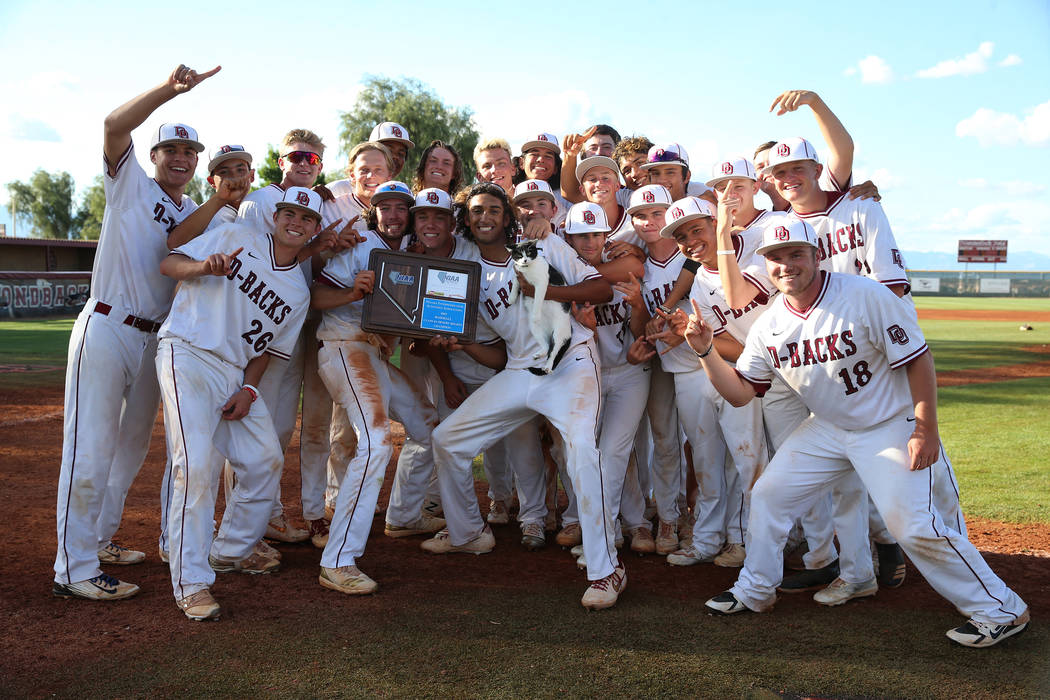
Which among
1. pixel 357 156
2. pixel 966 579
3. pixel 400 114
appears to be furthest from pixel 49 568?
pixel 400 114

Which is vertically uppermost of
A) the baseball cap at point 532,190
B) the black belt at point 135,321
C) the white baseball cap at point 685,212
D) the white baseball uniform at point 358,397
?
the baseball cap at point 532,190

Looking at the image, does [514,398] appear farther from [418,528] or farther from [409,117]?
[409,117]

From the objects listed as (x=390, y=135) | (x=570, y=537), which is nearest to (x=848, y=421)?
(x=570, y=537)

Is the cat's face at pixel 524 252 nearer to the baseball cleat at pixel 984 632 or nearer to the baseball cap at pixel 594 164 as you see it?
the baseball cap at pixel 594 164

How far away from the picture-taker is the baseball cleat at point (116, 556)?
5266 mm

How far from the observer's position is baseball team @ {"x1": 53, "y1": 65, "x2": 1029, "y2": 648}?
4.39 metres

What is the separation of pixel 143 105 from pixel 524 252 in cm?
231

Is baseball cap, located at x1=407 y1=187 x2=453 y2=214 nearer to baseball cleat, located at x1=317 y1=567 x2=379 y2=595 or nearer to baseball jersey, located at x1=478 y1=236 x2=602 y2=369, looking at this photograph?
baseball jersey, located at x1=478 y1=236 x2=602 y2=369

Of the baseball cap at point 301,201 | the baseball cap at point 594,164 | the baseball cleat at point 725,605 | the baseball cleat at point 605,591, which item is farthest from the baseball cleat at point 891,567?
the baseball cap at point 301,201

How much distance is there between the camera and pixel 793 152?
197 inches

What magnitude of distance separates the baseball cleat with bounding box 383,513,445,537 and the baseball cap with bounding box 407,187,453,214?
90.5 inches

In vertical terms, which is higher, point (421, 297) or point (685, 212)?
point (685, 212)

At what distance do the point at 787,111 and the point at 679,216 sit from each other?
93cm

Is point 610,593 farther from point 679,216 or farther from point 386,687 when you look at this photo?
point 679,216
